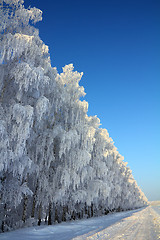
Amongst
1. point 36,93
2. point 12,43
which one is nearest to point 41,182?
point 36,93

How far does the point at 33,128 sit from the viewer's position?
12484mm

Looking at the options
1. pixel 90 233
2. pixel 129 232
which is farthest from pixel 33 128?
pixel 129 232

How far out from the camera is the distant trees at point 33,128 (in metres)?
9.23

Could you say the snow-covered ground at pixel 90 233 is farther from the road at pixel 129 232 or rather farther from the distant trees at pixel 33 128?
the distant trees at pixel 33 128

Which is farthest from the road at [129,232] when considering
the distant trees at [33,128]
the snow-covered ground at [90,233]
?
the distant trees at [33,128]

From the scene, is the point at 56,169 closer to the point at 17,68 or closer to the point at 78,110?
the point at 78,110

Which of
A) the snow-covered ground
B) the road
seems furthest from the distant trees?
the road

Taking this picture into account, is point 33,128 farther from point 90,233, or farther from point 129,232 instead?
point 129,232

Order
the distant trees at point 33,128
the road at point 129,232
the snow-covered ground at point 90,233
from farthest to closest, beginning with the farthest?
the distant trees at point 33,128 → the snow-covered ground at point 90,233 → the road at point 129,232

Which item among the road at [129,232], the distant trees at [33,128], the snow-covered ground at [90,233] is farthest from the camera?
the distant trees at [33,128]

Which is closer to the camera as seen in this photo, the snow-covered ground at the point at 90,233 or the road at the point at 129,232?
the road at the point at 129,232

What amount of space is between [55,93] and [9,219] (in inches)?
381

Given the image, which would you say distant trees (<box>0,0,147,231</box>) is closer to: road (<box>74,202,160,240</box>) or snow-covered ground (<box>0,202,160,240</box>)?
snow-covered ground (<box>0,202,160,240</box>)

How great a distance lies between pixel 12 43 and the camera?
9320mm
